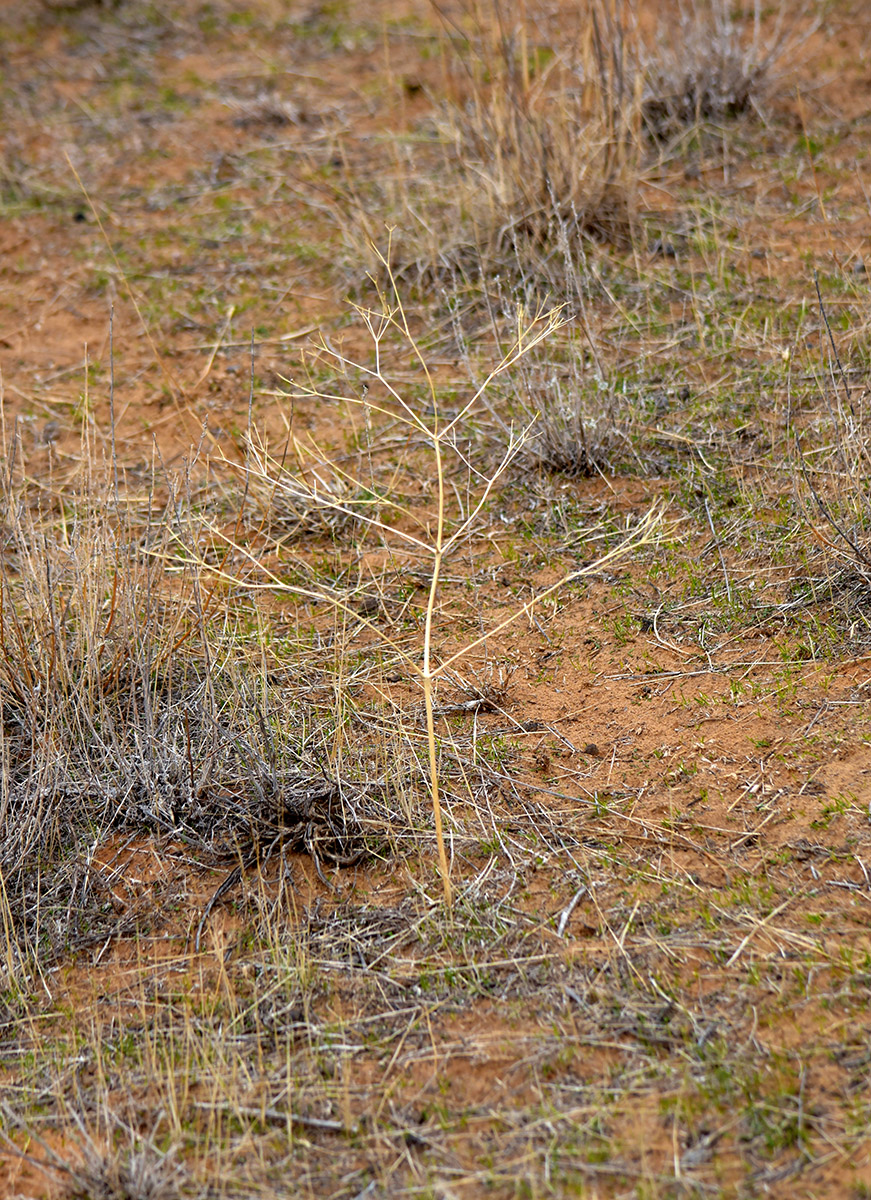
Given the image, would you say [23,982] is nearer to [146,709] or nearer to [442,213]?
[146,709]

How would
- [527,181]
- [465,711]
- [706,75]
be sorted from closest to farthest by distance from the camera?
[465,711] < [527,181] < [706,75]

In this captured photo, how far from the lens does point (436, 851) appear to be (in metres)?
2.51

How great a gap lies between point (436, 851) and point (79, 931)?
788 millimetres

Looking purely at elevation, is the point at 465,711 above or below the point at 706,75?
below

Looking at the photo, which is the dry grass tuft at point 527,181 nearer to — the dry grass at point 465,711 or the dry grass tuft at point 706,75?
the dry grass at point 465,711

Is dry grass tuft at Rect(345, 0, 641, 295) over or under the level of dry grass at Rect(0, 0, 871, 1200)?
over

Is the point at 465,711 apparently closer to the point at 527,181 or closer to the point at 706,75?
the point at 527,181

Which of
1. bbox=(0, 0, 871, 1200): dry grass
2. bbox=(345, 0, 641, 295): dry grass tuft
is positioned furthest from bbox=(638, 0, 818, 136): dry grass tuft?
bbox=(345, 0, 641, 295): dry grass tuft

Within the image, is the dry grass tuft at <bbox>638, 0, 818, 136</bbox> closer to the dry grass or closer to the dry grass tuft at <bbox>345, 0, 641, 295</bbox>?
the dry grass

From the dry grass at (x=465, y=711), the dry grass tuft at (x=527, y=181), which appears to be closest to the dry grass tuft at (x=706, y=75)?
the dry grass at (x=465, y=711)

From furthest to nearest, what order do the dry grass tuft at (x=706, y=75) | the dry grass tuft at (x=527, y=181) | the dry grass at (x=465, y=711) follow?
the dry grass tuft at (x=706, y=75) → the dry grass tuft at (x=527, y=181) → the dry grass at (x=465, y=711)

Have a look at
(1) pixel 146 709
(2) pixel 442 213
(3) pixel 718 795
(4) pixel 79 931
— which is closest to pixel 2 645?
(1) pixel 146 709

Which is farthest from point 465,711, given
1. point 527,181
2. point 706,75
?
point 706,75

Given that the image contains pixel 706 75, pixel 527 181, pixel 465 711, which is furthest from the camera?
pixel 706 75
